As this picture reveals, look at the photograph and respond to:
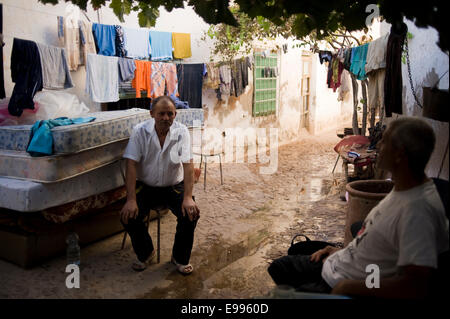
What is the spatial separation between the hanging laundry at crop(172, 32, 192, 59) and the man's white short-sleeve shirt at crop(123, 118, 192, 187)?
4.86m

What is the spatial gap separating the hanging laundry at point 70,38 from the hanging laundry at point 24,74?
0.86 meters

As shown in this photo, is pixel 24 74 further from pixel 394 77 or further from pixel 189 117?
→ pixel 394 77

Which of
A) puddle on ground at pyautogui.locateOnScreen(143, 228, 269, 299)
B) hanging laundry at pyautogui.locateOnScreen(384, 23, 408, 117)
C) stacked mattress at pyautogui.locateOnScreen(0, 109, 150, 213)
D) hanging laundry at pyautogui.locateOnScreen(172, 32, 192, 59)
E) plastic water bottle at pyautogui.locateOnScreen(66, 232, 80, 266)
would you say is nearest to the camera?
puddle on ground at pyautogui.locateOnScreen(143, 228, 269, 299)

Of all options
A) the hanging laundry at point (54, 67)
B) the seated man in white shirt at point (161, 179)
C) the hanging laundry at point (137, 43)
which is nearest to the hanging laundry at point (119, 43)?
the hanging laundry at point (137, 43)

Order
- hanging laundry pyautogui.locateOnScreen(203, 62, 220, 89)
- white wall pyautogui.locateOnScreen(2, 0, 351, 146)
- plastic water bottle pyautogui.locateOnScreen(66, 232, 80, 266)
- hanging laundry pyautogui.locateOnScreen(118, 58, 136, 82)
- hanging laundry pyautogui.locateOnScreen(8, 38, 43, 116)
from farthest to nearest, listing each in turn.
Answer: hanging laundry pyautogui.locateOnScreen(203, 62, 220, 89), hanging laundry pyautogui.locateOnScreen(118, 58, 136, 82), white wall pyautogui.locateOnScreen(2, 0, 351, 146), hanging laundry pyautogui.locateOnScreen(8, 38, 43, 116), plastic water bottle pyautogui.locateOnScreen(66, 232, 80, 266)

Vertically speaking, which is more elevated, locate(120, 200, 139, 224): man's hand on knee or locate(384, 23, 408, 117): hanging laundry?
locate(384, 23, 408, 117): hanging laundry

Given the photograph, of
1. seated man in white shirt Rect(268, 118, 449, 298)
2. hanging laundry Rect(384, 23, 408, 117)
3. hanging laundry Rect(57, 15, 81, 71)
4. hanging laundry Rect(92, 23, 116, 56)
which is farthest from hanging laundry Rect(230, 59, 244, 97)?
seated man in white shirt Rect(268, 118, 449, 298)

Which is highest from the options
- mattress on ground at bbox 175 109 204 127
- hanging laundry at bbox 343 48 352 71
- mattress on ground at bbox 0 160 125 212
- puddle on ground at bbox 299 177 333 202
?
hanging laundry at bbox 343 48 352 71

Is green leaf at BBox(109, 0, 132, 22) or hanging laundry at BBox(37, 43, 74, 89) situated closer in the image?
green leaf at BBox(109, 0, 132, 22)

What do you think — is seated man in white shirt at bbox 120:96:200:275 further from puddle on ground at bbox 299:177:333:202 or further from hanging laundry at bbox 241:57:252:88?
hanging laundry at bbox 241:57:252:88

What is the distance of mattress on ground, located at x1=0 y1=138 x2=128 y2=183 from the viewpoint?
3592 mm

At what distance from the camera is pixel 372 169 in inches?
255

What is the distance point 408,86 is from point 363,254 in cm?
360

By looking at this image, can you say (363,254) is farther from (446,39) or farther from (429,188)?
(446,39)
